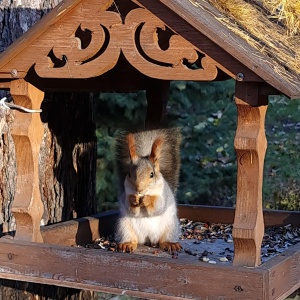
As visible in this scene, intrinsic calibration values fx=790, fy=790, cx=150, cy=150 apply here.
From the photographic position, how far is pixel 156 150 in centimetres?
299

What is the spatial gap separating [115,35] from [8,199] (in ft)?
3.61

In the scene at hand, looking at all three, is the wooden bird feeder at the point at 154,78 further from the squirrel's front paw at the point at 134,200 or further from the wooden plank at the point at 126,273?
the squirrel's front paw at the point at 134,200

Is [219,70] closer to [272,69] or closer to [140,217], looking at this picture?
[272,69]

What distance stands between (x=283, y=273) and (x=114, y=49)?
91cm

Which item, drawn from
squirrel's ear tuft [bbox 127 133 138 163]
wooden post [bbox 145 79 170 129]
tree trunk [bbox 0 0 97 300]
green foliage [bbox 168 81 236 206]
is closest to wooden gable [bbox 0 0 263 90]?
squirrel's ear tuft [bbox 127 133 138 163]

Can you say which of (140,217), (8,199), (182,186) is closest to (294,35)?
(140,217)

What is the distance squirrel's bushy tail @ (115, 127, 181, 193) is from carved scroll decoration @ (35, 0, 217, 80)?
53cm

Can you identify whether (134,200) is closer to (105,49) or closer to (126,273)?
(126,273)

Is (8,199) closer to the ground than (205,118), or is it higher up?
closer to the ground

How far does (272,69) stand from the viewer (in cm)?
237

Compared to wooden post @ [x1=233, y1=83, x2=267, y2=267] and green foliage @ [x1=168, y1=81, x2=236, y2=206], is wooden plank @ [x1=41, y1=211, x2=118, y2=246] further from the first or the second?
green foliage @ [x1=168, y1=81, x2=236, y2=206]

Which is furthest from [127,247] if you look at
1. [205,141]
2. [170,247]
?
[205,141]

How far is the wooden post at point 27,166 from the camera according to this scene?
2828mm

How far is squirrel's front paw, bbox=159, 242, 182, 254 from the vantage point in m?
2.91
